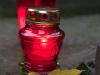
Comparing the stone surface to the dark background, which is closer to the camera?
the stone surface

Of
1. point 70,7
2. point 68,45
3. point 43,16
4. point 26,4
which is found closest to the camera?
point 43,16

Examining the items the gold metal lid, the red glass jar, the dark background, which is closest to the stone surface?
the red glass jar

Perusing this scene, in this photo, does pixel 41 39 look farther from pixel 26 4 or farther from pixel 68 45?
pixel 68 45

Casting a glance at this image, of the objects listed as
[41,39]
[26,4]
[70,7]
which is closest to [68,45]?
[26,4]

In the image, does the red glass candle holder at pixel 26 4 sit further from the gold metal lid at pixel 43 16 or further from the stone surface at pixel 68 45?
the gold metal lid at pixel 43 16

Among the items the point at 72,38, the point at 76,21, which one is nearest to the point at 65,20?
the point at 76,21

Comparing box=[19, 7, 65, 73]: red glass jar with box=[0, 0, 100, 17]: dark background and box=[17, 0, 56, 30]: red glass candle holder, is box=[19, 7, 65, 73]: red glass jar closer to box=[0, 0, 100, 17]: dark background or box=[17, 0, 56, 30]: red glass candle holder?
box=[17, 0, 56, 30]: red glass candle holder

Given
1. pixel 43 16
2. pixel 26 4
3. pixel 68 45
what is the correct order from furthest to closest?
pixel 68 45, pixel 26 4, pixel 43 16

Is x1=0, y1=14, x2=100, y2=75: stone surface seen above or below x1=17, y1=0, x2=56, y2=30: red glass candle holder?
below
